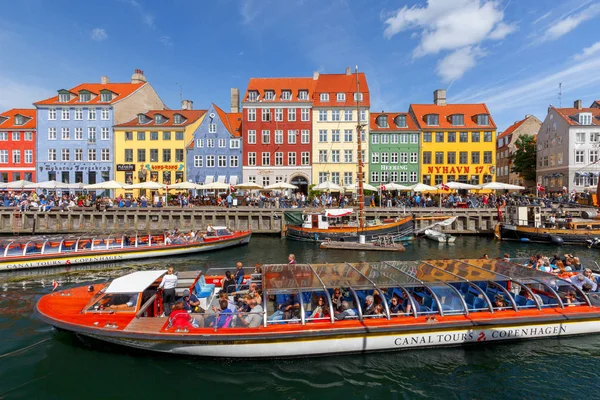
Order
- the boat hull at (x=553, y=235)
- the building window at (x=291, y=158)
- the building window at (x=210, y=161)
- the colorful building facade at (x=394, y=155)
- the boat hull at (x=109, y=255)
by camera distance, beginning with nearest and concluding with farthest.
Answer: the boat hull at (x=109, y=255)
the boat hull at (x=553, y=235)
the building window at (x=291, y=158)
the building window at (x=210, y=161)
the colorful building facade at (x=394, y=155)

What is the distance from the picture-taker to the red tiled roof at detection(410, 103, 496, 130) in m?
46.3

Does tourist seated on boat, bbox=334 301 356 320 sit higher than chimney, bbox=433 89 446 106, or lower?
lower

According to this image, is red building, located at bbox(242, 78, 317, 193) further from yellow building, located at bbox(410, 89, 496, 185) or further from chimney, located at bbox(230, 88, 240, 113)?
yellow building, located at bbox(410, 89, 496, 185)

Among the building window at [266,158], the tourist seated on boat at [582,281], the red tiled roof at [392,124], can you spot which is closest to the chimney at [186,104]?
the building window at [266,158]

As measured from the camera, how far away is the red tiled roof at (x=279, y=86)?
154ft

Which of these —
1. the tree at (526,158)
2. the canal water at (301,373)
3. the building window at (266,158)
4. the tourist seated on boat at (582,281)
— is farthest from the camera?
the tree at (526,158)

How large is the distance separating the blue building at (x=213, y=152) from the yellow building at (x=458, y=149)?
25.4 meters

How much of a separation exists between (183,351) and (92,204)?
32231 mm

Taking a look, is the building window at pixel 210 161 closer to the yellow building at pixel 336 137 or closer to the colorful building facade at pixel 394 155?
the yellow building at pixel 336 137

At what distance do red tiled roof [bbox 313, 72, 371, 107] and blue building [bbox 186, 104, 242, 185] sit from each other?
1239 cm

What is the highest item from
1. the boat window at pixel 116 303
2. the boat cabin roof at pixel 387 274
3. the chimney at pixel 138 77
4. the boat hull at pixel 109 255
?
the chimney at pixel 138 77

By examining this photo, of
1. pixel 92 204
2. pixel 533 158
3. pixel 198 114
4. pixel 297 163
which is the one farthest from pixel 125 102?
pixel 533 158

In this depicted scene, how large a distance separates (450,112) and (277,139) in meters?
24.7

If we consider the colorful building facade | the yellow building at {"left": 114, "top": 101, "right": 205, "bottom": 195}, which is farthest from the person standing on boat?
the colorful building facade
